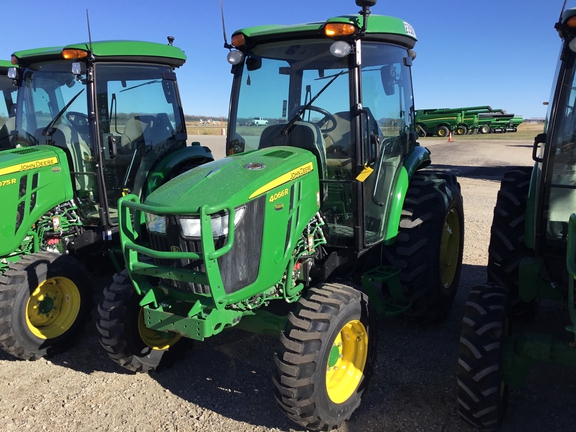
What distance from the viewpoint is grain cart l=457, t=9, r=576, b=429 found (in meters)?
2.78

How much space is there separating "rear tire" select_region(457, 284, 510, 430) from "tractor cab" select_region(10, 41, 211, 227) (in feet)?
11.8

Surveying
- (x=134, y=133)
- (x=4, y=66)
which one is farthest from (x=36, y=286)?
(x=4, y=66)

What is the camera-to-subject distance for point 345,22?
3203 millimetres

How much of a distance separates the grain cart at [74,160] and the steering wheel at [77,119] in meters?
0.01

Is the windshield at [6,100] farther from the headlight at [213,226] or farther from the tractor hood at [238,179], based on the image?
the headlight at [213,226]

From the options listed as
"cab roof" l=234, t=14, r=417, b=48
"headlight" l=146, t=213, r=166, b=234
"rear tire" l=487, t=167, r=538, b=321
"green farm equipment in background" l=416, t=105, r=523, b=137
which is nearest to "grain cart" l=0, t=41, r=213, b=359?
"headlight" l=146, t=213, r=166, b=234

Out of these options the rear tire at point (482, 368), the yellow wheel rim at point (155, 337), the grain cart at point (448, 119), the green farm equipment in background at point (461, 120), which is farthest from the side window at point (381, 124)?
the grain cart at point (448, 119)

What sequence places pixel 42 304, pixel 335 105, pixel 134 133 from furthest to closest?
pixel 134 133 → pixel 42 304 → pixel 335 105

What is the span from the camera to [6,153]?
4676mm

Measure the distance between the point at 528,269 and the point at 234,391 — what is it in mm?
2243

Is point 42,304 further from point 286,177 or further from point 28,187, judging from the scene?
point 286,177

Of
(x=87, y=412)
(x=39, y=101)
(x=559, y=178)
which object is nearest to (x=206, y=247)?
(x=87, y=412)

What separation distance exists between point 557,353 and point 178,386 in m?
2.49

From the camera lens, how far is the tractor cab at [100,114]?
191 inches
